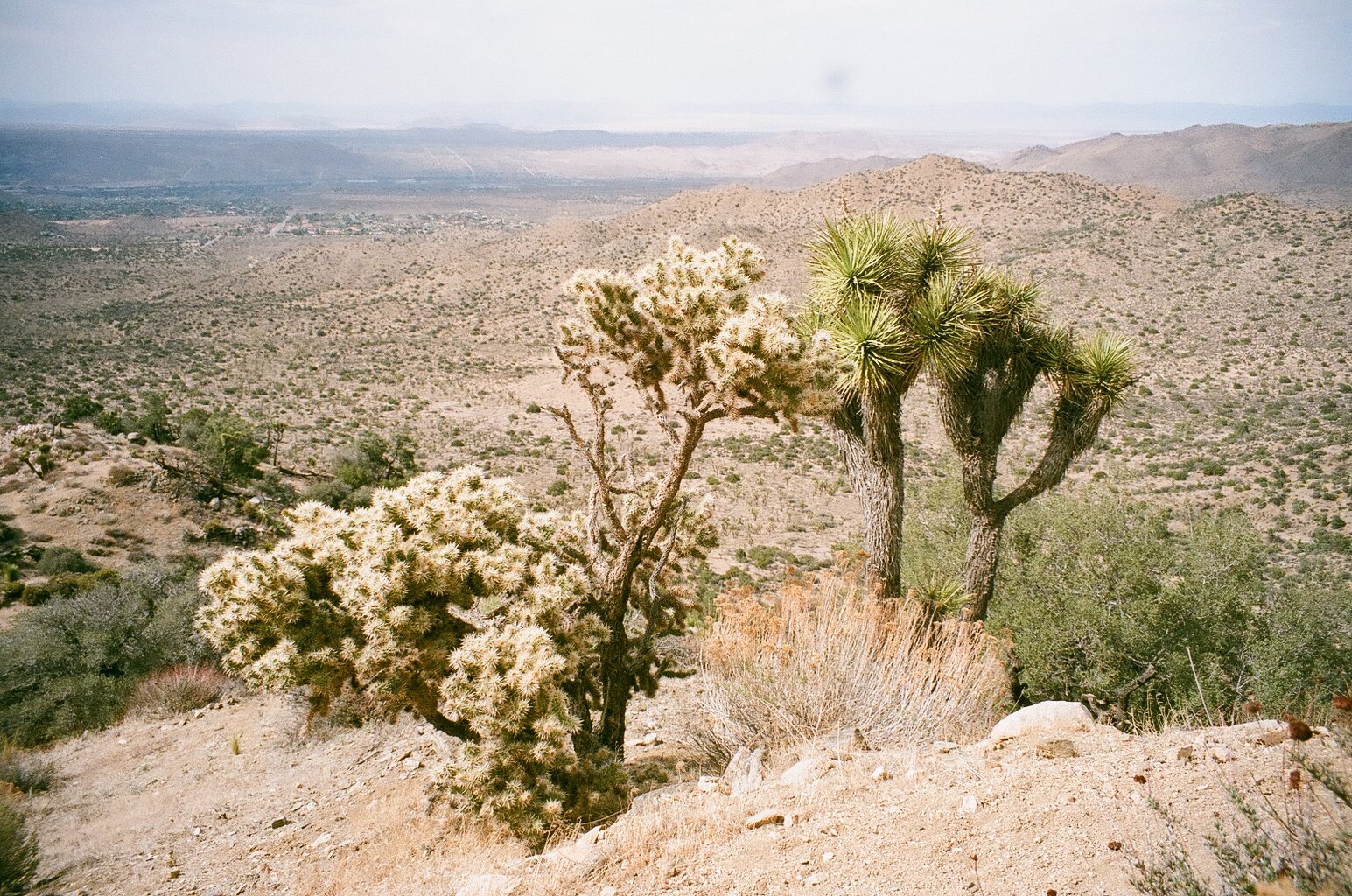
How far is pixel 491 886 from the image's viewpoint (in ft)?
15.8

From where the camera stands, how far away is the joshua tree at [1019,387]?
26.8ft

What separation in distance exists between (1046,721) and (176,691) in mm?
11879

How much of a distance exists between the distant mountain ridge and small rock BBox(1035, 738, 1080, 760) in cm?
11694

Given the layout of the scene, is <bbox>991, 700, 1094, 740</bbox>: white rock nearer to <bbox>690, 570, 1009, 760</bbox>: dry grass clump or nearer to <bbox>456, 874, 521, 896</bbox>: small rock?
<bbox>690, 570, 1009, 760</bbox>: dry grass clump

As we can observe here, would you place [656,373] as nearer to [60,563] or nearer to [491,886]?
[491,886]

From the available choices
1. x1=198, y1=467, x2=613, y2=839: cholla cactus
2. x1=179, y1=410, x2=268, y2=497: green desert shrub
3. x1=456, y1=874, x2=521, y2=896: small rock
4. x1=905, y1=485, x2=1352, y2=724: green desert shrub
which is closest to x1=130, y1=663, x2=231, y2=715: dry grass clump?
x1=198, y1=467, x2=613, y2=839: cholla cactus

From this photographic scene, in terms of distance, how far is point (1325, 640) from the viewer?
363 inches

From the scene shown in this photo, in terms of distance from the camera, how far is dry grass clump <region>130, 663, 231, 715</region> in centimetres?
1090

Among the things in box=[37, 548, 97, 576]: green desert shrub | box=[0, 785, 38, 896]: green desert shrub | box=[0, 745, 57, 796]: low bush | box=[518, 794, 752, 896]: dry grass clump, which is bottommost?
box=[37, 548, 97, 576]: green desert shrub

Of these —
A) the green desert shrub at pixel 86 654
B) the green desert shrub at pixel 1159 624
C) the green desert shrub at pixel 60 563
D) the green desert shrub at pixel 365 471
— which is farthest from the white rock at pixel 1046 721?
the green desert shrub at pixel 60 563

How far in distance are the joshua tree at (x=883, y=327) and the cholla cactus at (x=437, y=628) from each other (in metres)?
3.54

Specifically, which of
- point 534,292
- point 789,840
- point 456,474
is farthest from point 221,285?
point 789,840

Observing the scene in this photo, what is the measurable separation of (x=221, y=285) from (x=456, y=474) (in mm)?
68808

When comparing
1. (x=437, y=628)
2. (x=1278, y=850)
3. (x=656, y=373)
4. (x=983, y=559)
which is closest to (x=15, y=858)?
(x=437, y=628)
